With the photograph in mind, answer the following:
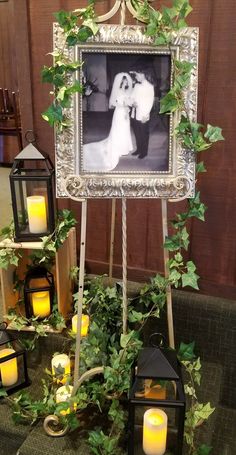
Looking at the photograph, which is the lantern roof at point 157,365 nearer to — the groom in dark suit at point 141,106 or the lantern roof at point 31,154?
the groom in dark suit at point 141,106

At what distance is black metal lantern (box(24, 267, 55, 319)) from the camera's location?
166cm

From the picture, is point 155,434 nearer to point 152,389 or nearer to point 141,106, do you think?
point 152,389

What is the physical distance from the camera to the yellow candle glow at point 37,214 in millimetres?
1520

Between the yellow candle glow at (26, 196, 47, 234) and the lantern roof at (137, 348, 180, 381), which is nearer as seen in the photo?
the lantern roof at (137, 348, 180, 381)

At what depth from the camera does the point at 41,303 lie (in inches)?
66.0

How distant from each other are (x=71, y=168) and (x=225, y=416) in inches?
45.2

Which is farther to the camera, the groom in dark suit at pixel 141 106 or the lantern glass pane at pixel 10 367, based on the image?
the lantern glass pane at pixel 10 367

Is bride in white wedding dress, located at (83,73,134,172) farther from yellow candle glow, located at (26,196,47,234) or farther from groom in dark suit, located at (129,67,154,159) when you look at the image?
yellow candle glow, located at (26,196,47,234)

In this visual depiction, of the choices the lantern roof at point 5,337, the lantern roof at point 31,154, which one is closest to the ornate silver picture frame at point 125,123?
the lantern roof at point 31,154

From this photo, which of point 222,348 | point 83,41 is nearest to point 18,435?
point 222,348

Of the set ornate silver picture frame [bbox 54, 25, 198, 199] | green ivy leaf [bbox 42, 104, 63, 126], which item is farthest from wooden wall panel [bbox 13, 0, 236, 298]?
green ivy leaf [bbox 42, 104, 63, 126]

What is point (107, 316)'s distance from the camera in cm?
148

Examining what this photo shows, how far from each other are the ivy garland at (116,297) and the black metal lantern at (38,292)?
177 millimetres

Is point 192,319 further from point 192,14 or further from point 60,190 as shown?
point 192,14
